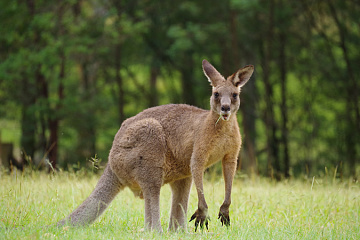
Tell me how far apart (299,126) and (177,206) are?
1696 cm

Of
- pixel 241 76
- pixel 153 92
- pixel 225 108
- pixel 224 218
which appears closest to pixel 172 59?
pixel 153 92

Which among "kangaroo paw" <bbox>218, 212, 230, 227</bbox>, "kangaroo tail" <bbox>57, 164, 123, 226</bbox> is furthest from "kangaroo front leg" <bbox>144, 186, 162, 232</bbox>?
"kangaroo paw" <bbox>218, 212, 230, 227</bbox>

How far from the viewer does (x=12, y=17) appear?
16.2 m

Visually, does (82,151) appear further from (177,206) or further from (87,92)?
(177,206)

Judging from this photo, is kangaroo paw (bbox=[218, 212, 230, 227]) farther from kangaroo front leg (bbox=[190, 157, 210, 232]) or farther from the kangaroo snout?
Result: the kangaroo snout

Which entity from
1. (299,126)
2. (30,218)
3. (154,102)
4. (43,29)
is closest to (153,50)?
(154,102)

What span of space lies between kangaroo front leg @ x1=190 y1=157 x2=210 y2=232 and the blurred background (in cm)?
895

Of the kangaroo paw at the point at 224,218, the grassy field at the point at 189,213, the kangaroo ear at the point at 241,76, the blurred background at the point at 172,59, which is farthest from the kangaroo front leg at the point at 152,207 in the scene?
the blurred background at the point at 172,59

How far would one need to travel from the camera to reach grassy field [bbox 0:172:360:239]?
227 inches

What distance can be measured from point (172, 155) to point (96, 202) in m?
1.13

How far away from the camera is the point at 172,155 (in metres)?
6.60

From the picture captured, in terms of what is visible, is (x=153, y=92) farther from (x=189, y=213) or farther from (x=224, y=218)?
(x=224, y=218)

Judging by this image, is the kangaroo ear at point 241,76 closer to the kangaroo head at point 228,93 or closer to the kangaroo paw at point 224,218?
the kangaroo head at point 228,93

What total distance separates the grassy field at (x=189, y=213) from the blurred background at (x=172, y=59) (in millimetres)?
6886
